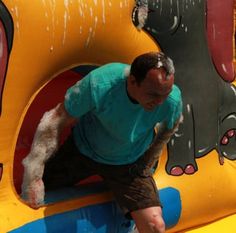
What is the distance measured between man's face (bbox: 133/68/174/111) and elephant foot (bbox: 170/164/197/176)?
0.59 meters

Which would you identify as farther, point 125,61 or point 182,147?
point 182,147

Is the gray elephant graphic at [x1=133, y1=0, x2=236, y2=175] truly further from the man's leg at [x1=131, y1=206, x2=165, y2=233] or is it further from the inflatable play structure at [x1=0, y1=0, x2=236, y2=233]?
the man's leg at [x1=131, y1=206, x2=165, y2=233]

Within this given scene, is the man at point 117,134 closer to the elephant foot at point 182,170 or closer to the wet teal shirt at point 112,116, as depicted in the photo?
the wet teal shirt at point 112,116

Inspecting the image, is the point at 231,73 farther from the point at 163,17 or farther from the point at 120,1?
the point at 120,1

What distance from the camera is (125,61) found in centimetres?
198

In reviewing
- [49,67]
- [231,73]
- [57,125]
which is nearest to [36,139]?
[57,125]

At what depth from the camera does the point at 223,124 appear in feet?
7.79

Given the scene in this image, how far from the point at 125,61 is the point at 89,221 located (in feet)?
1.85

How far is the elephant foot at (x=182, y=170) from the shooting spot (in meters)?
2.18

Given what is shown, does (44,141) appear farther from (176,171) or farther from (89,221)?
(176,171)

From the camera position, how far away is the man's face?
1583 millimetres

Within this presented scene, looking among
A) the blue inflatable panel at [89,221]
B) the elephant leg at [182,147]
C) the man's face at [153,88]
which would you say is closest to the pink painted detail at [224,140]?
the elephant leg at [182,147]

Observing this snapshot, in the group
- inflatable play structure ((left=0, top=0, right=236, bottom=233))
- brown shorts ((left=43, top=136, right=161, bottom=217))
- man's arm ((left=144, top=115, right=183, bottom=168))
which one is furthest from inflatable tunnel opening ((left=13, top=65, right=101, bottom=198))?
man's arm ((left=144, top=115, right=183, bottom=168))

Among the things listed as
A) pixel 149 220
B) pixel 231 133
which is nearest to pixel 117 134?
pixel 149 220
